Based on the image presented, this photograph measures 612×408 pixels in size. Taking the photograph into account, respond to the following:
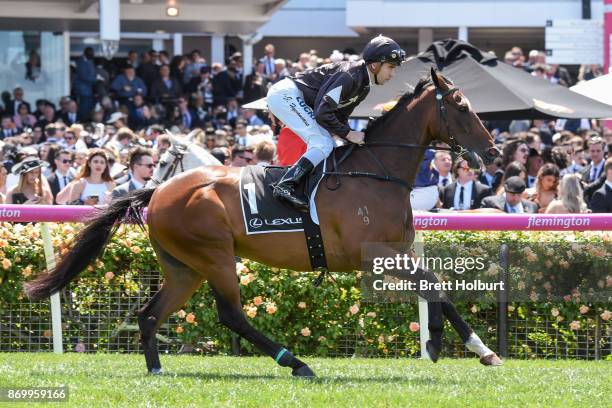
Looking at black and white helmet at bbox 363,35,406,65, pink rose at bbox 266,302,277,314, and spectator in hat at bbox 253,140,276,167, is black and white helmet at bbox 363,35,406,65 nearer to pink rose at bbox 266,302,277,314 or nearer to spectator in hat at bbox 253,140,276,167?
pink rose at bbox 266,302,277,314

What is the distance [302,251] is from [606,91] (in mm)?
6256

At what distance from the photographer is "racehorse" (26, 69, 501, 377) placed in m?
7.18

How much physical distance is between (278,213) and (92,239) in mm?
1314

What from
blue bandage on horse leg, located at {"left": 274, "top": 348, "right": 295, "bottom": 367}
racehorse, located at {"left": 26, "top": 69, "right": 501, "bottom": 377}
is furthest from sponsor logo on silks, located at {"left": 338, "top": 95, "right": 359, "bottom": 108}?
blue bandage on horse leg, located at {"left": 274, "top": 348, "right": 295, "bottom": 367}

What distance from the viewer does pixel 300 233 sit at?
7246mm

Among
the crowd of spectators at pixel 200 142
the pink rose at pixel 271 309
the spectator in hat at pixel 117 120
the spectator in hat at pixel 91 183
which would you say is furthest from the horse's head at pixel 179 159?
the spectator in hat at pixel 117 120

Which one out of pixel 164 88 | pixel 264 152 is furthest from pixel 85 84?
pixel 264 152

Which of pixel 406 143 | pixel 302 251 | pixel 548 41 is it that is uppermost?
pixel 548 41

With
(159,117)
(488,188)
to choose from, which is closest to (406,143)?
(488,188)

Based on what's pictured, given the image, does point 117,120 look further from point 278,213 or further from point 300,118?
point 278,213

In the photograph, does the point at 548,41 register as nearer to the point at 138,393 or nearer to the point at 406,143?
the point at 406,143

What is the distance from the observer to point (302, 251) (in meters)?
7.30

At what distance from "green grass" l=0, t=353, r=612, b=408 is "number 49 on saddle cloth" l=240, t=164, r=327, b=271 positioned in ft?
2.67

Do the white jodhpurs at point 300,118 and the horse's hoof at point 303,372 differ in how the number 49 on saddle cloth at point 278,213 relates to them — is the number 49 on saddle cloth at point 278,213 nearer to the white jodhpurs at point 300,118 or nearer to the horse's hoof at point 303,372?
the white jodhpurs at point 300,118
